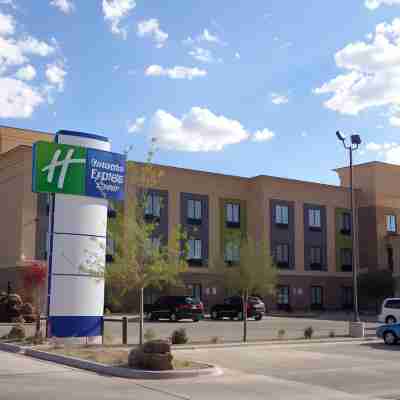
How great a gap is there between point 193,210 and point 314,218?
41.8 feet

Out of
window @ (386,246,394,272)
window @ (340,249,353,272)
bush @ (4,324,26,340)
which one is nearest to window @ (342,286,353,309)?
window @ (340,249,353,272)

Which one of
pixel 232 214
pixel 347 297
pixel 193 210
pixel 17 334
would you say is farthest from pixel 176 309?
pixel 347 297

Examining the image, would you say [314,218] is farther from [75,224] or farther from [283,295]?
[75,224]

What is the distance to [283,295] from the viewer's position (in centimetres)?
5616

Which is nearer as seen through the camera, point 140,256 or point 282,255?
point 140,256

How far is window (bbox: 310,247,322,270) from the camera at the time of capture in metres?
58.8

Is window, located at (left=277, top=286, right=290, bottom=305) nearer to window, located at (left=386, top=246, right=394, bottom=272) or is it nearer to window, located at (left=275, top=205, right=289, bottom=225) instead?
window, located at (left=275, top=205, right=289, bottom=225)

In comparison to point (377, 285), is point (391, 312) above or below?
below

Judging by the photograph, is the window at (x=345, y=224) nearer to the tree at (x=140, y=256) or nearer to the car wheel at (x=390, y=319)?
the car wheel at (x=390, y=319)

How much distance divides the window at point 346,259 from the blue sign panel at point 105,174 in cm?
4162

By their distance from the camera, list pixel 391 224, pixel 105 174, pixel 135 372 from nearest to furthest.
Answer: pixel 135 372 → pixel 105 174 → pixel 391 224

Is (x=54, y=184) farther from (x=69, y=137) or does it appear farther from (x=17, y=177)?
(x=17, y=177)

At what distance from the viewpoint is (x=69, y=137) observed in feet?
73.2

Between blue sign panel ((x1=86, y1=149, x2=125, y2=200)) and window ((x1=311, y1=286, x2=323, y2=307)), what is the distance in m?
38.6
